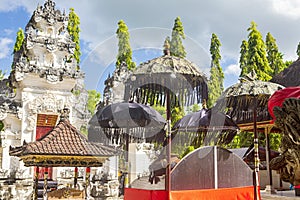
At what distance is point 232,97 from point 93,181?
10.3 m

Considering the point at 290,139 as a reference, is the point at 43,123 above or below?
above

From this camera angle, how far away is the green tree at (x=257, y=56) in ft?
74.1

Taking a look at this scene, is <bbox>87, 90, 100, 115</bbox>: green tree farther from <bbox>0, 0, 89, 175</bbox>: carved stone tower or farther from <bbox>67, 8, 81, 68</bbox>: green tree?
<bbox>67, 8, 81, 68</bbox>: green tree

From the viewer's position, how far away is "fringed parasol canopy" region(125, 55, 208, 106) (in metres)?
6.30

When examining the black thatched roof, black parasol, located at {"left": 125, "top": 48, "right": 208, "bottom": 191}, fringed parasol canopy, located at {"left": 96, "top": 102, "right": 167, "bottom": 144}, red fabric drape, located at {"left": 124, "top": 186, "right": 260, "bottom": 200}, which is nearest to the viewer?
red fabric drape, located at {"left": 124, "top": 186, "right": 260, "bottom": 200}

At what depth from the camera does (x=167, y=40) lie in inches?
258

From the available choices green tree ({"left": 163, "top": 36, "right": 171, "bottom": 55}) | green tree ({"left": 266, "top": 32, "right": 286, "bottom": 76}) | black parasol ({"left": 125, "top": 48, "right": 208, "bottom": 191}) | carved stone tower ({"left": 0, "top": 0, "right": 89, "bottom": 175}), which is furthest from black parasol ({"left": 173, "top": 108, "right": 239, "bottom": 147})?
green tree ({"left": 266, "top": 32, "right": 286, "bottom": 76})

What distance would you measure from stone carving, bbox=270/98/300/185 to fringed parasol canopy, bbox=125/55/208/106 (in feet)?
15.0

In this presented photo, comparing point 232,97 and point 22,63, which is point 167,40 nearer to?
point 232,97

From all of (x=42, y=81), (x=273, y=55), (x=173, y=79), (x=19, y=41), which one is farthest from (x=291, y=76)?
(x=19, y=41)

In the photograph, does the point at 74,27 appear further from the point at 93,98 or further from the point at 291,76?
the point at 291,76

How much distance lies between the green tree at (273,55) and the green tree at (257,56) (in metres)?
2.24

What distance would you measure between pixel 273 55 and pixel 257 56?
3.57 metres

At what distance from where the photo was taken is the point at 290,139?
1.64 meters
